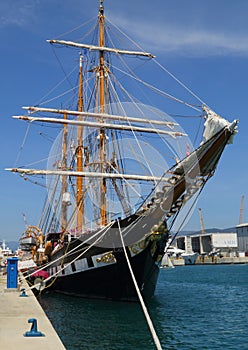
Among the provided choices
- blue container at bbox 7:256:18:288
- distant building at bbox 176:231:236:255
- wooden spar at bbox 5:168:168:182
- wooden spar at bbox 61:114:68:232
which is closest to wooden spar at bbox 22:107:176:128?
wooden spar at bbox 5:168:168:182

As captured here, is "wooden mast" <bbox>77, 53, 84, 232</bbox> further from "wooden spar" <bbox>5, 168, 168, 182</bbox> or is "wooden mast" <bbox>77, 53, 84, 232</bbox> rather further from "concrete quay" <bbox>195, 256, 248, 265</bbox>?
"concrete quay" <bbox>195, 256, 248, 265</bbox>

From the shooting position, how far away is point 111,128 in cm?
3048

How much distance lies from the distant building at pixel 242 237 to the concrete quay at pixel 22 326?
287 feet

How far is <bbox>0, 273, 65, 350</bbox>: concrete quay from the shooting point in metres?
7.76

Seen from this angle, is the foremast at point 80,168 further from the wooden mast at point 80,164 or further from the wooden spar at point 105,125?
the wooden spar at point 105,125

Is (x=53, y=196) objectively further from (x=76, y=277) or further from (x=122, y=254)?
(x=122, y=254)

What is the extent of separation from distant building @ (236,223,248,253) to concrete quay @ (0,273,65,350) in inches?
3445

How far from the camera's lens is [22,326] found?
380 inches

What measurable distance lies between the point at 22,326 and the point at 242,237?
94.2 metres

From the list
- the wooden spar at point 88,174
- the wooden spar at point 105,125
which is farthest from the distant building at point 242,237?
the wooden spar at point 88,174

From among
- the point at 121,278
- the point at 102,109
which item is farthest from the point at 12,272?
the point at 102,109

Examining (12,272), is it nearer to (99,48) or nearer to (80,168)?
(80,168)

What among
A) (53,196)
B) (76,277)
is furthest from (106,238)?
(53,196)

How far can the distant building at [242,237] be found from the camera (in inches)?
3817
